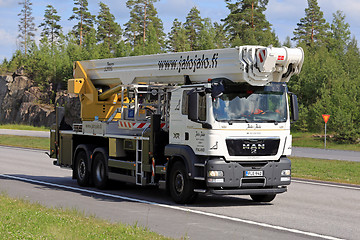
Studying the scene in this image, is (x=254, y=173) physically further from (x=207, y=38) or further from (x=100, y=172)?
(x=207, y=38)

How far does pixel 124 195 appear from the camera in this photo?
1564 cm

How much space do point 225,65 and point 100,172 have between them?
5556 millimetres

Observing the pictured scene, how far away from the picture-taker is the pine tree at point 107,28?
105000 mm

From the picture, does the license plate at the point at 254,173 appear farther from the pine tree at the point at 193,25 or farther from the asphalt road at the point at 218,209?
Result: the pine tree at the point at 193,25

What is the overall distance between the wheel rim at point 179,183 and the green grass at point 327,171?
25.6 ft

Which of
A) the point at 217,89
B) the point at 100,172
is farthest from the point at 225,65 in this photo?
the point at 100,172

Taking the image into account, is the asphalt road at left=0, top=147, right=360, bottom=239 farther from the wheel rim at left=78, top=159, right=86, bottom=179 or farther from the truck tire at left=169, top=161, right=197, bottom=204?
the wheel rim at left=78, top=159, right=86, bottom=179

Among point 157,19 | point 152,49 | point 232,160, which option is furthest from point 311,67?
point 232,160

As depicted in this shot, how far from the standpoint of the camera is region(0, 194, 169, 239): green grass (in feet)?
28.7

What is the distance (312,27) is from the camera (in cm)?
8806

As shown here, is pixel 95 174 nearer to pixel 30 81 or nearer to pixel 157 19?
pixel 30 81

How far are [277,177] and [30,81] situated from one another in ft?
261

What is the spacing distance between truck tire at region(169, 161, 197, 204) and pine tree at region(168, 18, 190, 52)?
2914 inches

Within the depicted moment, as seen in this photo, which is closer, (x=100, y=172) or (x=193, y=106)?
(x=193, y=106)
